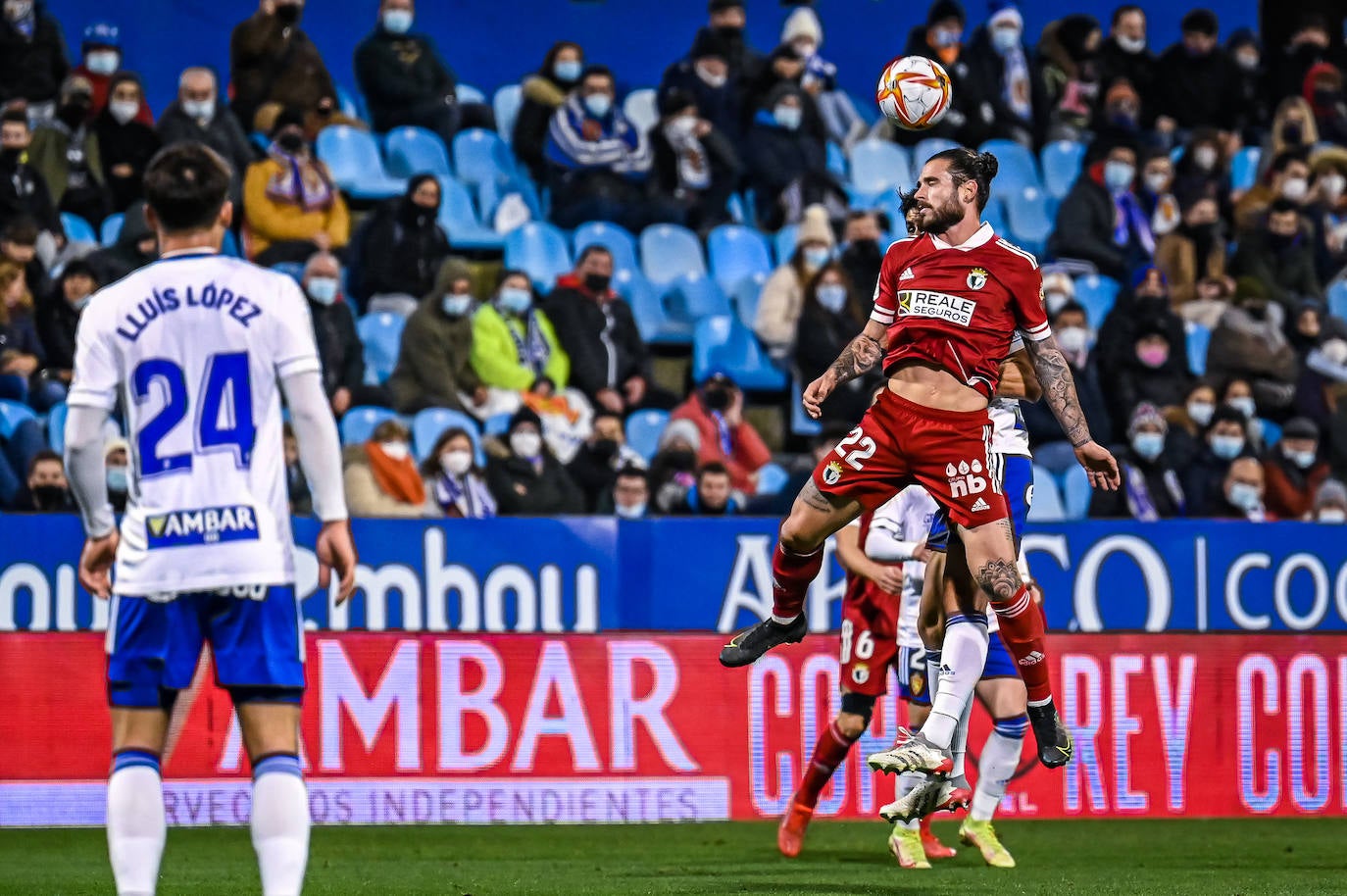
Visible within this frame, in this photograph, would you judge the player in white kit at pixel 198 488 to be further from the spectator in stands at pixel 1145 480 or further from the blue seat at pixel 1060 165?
the blue seat at pixel 1060 165

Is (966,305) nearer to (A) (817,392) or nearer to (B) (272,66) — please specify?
(A) (817,392)

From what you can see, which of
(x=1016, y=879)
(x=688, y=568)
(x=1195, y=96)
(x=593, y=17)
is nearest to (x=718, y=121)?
(x=593, y=17)

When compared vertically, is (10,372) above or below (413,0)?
below

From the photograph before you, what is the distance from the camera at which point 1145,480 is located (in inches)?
566

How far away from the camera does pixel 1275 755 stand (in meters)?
→ 11.7

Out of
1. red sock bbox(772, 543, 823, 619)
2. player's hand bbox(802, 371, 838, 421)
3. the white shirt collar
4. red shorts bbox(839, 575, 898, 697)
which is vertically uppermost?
the white shirt collar

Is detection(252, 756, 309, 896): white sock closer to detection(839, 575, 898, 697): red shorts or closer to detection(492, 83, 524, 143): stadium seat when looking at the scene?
detection(839, 575, 898, 697): red shorts

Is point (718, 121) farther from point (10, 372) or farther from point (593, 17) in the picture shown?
point (10, 372)

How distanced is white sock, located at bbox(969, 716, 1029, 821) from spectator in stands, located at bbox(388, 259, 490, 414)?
5983 mm

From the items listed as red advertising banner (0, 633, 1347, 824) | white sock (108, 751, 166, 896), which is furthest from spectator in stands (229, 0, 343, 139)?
white sock (108, 751, 166, 896)

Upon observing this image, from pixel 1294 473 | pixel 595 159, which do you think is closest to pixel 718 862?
pixel 1294 473

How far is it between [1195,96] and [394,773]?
34.5 feet

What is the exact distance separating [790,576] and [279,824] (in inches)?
119

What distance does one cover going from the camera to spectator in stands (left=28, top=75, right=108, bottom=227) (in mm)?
14742
